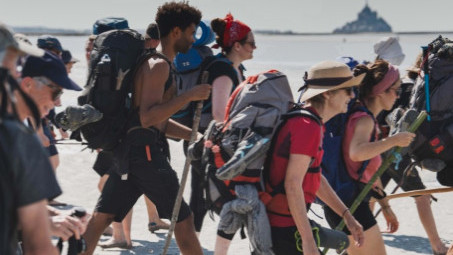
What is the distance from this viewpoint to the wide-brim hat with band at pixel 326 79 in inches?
165

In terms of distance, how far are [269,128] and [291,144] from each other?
117 mm

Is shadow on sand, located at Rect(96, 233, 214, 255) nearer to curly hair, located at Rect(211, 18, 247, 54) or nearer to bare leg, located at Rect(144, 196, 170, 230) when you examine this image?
bare leg, located at Rect(144, 196, 170, 230)

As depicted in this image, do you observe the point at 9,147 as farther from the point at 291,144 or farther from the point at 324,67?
the point at 324,67

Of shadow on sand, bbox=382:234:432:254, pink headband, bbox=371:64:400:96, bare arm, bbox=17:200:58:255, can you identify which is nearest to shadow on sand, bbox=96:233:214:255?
shadow on sand, bbox=382:234:432:254

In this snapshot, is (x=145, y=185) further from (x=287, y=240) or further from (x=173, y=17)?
(x=287, y=240)

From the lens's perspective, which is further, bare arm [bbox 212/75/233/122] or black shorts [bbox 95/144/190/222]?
bare arm [bbox 212/75/233/122]

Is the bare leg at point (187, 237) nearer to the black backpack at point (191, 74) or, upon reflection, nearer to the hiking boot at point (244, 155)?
the black backpack at point (191, 74)

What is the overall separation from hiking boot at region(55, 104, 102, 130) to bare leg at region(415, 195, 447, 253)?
120 inches

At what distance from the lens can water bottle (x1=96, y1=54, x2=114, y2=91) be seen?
4.90m

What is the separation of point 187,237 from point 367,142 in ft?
3.79

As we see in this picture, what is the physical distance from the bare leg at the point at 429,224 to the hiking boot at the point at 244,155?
3385mm

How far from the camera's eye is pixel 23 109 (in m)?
2.61

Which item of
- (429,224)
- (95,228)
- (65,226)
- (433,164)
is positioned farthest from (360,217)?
(65,226)

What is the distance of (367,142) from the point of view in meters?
4.86
